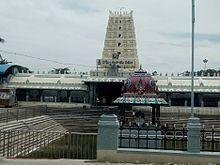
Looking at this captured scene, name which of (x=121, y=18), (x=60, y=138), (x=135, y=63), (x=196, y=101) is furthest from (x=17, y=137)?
(x=121, y=18)

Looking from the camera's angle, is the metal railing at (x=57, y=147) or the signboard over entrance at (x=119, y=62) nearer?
the metal railing at (x=57, y=147)

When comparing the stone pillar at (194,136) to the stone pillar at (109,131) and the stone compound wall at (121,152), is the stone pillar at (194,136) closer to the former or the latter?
the stone compound wall at (121,152)

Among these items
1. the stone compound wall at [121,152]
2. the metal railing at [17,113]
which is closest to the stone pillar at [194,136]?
the stone compound wall at [121,152]

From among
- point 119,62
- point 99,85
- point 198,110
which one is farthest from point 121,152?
point 119,62

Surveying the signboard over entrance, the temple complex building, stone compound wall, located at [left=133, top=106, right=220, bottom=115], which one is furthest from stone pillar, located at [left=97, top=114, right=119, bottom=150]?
the signboard over entrance

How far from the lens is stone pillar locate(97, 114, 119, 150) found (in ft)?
49.4

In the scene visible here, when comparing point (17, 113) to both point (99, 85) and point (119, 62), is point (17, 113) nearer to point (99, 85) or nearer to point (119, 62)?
point (99, 85)

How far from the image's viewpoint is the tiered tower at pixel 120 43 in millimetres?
83625

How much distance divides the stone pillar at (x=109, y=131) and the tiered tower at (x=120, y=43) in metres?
66.9

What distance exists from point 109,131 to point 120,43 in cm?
7355

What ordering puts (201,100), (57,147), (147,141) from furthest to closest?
(201,100) < (57,147) < (147,141)

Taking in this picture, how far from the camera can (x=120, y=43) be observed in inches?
3467

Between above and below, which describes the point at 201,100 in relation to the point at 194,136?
above

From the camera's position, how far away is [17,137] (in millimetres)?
21484
